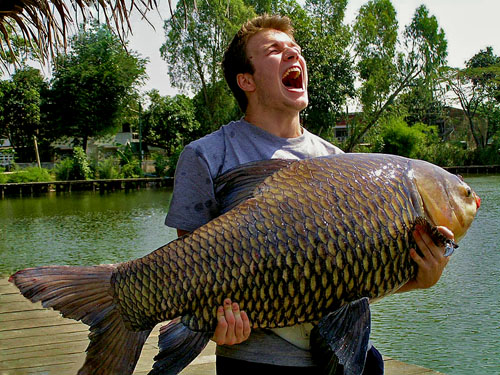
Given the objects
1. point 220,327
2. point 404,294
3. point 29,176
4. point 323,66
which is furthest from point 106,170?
point 220,327

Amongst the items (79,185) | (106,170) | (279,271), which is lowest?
(79,185)

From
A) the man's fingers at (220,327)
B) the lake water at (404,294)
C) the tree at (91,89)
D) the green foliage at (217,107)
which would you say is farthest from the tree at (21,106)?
the man's fingers at (220,327)

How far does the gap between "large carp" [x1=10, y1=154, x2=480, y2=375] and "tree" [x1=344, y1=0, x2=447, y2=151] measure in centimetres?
3704

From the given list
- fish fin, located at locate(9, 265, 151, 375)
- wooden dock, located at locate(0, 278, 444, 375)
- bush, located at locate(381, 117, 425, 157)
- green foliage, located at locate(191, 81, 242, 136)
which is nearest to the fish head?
fish fin, located at locate(9, 265, 151, 375)

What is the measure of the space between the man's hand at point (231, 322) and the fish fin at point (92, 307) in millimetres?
262

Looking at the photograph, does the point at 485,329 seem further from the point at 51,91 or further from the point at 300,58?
the point at 51,91

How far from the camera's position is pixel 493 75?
1960 inches

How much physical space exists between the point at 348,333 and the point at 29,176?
110 ft

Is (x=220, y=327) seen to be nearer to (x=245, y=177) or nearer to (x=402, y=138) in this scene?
(x=245, y=177)

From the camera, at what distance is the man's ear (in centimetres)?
203

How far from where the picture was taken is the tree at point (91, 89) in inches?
1522

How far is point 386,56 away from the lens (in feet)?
126

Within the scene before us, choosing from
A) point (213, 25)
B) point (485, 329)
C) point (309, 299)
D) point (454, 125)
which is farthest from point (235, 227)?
point (454, 125)

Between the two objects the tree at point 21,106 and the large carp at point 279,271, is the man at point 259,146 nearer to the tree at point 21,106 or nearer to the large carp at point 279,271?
the large carp at point 279,271
